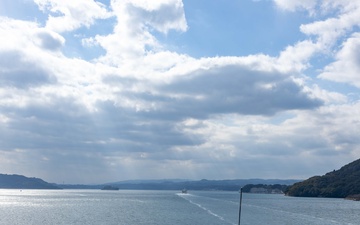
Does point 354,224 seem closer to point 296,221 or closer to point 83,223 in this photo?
point 296,221

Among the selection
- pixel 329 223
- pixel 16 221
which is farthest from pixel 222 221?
pixel 16 221

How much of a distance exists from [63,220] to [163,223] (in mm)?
18811

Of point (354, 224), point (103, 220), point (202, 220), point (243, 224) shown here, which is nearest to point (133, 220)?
point (103, 220)

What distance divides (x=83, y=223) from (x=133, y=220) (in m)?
9.60

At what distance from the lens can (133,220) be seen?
91.4m

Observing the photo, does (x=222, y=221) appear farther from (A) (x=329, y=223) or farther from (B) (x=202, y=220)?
(A) (x=329, y=223)

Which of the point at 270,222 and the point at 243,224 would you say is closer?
the point at 243,224

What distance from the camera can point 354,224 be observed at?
294 feet

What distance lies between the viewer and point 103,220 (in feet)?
302

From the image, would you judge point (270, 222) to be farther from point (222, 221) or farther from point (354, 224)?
point (354, 224)

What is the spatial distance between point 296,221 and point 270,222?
5720 mm

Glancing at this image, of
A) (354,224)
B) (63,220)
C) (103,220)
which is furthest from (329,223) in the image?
(63,220)

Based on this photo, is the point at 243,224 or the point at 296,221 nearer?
the point at 243,224

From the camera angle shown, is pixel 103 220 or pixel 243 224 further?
pixel 103 220
